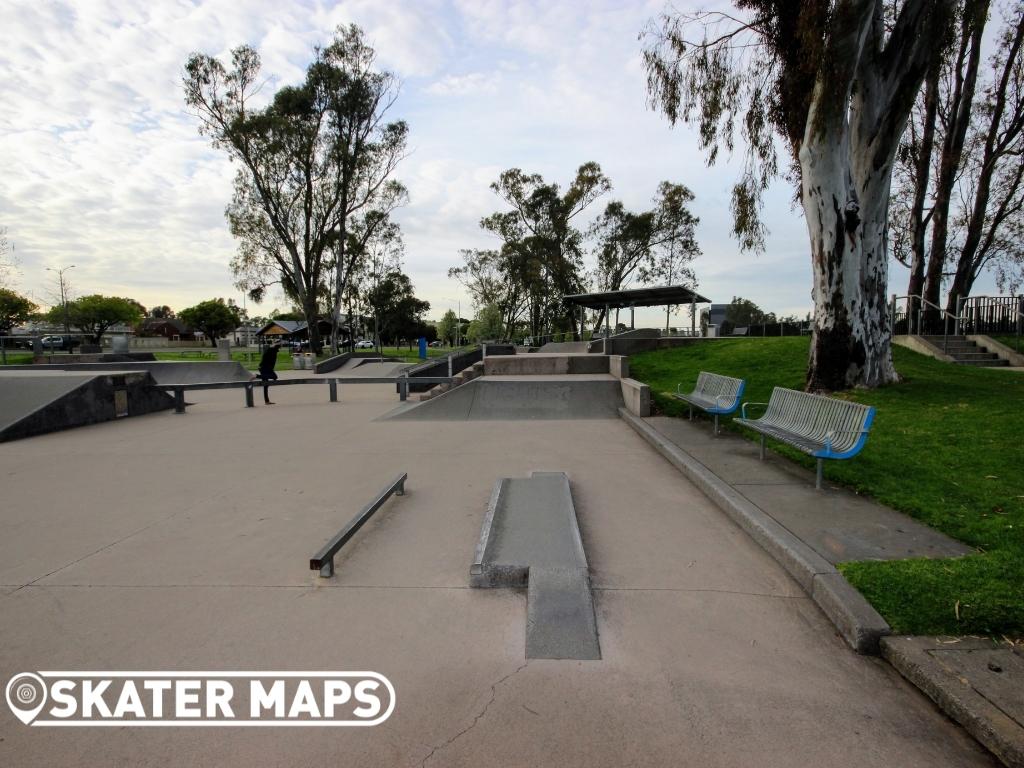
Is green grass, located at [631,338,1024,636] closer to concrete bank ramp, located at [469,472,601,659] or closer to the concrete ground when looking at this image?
the concrete ground

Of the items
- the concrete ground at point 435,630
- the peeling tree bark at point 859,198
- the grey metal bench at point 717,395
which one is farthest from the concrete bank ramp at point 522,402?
the concrete ground at point 435,630

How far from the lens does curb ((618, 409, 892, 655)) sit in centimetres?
278

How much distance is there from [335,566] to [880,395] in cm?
913

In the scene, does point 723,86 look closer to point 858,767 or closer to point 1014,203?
point 858,767

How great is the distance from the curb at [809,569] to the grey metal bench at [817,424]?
895 mm

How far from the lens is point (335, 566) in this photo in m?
3.91

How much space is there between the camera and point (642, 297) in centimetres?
2375

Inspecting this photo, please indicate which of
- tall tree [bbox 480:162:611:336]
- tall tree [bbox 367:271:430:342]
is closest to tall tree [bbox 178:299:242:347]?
tall tree [bbox 367:271:430:342]

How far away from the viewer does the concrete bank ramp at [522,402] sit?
11.2 meters

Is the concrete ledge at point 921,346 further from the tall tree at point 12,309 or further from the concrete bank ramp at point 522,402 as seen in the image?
the tall tree at point 12,309

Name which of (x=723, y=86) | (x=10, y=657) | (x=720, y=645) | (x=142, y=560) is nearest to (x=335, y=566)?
(x=142, y=560)

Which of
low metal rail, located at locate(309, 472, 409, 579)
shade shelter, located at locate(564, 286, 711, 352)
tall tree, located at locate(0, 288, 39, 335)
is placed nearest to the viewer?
low metal rail, located at locate(309, 472, 409, 579)

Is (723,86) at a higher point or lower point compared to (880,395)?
higher

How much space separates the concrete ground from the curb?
9cm
